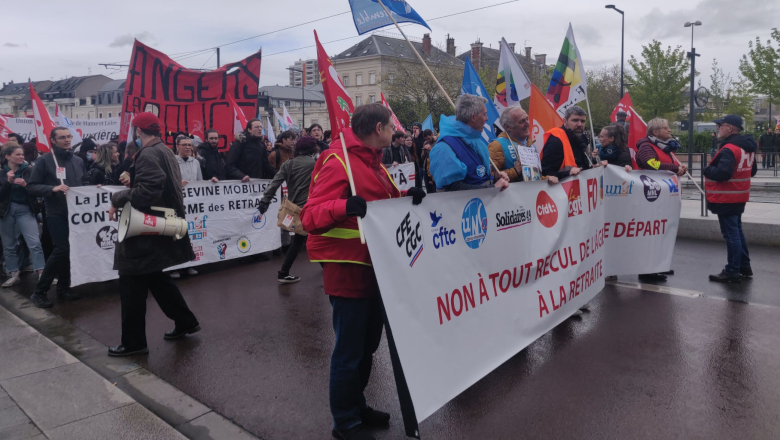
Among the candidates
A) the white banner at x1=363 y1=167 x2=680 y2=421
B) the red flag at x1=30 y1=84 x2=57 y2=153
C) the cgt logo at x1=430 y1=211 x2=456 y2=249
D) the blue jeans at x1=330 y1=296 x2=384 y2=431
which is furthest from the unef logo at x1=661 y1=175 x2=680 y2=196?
the red flag at x1=30 y1=84 x2=57 y2=153

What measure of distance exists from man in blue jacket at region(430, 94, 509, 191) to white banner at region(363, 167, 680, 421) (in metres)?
0.29

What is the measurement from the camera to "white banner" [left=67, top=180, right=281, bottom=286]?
21.4ft

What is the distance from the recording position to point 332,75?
3719 millimetres

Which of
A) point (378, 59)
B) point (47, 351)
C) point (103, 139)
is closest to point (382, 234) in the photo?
point (47, 351)

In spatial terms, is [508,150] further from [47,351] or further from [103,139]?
[103,139]

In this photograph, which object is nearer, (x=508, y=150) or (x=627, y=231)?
(x=508, y=150)

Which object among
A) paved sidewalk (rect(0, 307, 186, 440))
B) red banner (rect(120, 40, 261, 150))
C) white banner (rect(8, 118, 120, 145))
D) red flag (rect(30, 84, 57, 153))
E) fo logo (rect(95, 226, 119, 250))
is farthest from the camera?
white banner (rect(8, 118, 120, 145))

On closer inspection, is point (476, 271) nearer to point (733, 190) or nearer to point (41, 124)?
point (733, 190)

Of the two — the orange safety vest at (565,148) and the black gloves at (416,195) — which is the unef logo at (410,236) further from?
the orange safety vest at (565,148)


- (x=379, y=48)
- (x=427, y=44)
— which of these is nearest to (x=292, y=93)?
(x=379, y=48)

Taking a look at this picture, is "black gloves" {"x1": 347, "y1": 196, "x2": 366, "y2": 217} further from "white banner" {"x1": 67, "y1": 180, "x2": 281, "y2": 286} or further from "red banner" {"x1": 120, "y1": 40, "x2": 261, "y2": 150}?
"red banner" {"x1": 120, "y1": 40, "x2": 261, "y2": 150}

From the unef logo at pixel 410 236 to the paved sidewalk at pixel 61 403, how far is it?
1.64 m

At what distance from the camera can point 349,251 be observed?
2.92 metres

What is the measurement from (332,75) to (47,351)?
3.17m
